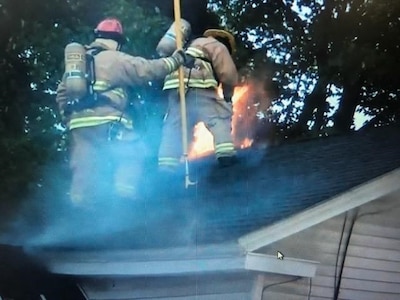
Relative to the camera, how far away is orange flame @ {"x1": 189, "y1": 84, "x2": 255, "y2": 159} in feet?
6.42

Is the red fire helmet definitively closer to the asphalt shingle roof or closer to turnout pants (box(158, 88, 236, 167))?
turnout pants (box(158, 88, 236, 167))

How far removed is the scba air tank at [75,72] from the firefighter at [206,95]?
16cm

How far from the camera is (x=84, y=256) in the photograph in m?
2.09

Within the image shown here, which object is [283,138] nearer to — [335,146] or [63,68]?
[335,146]

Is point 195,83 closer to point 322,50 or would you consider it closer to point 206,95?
point 206,95

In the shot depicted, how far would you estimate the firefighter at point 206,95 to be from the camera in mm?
1945

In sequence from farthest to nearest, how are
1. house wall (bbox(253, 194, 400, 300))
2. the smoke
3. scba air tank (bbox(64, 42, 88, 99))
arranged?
house wall (bbox(253, 194, 400, 300)) < the smoke < scba air tank (bbox(64, 42, 88, 99))

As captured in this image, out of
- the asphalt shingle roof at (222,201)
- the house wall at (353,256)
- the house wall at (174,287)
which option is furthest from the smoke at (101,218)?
the house wall at (353,256)

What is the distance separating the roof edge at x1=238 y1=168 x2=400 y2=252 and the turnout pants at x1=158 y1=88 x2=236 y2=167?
193 mm

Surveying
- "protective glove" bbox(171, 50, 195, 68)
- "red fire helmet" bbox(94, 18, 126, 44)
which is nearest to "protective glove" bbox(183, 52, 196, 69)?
"protective glove" bbox(171, 50, 195, 68)

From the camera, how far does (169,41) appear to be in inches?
75.9

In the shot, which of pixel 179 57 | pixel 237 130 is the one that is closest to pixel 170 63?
pixel 179 57

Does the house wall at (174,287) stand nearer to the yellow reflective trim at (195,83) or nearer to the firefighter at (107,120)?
the firefighter at (107,120)

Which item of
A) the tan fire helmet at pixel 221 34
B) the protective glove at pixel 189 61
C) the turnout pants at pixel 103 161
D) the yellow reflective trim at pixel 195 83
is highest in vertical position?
the tan fire helmet at pixel 221 34
